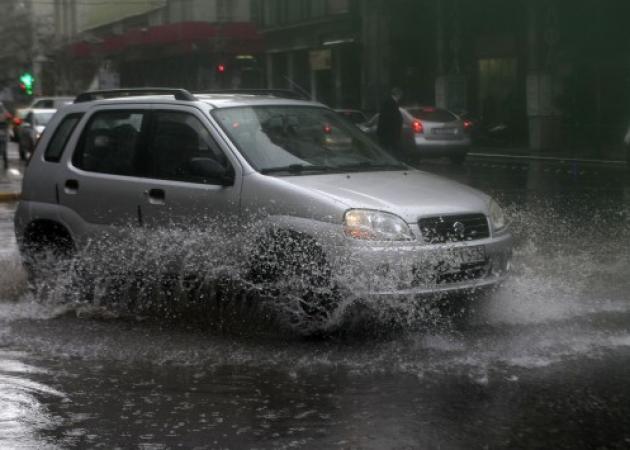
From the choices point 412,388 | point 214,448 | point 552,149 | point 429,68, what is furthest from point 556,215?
point 429,68

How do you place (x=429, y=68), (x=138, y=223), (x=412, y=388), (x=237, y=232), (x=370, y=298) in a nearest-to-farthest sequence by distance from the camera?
1. (x=412, y=388)
2. (x=370, y=298)
3. (x=237, y=232)
4. (x=138, y=223)
5. (x=429, y=68)

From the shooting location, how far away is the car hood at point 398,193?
727 cm

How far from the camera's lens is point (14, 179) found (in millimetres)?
22562

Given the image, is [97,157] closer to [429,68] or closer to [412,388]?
[412,388]

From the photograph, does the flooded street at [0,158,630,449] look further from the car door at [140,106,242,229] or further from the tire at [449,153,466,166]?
the tire at [449,153,466,166]

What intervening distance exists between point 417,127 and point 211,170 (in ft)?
69.4

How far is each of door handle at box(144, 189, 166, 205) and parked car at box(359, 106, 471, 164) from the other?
20062 millimetres

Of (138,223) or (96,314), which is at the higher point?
(138,223)

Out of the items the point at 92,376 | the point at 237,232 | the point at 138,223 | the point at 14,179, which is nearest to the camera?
the point at 92,376

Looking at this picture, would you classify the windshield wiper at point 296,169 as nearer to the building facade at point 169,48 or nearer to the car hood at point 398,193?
the car hood at point 398,193

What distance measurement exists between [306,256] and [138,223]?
169 cm

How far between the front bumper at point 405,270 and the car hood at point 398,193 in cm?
25

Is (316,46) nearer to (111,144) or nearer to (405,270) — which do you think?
(111,144)

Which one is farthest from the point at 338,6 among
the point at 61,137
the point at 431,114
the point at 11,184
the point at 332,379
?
the point at 332,379
